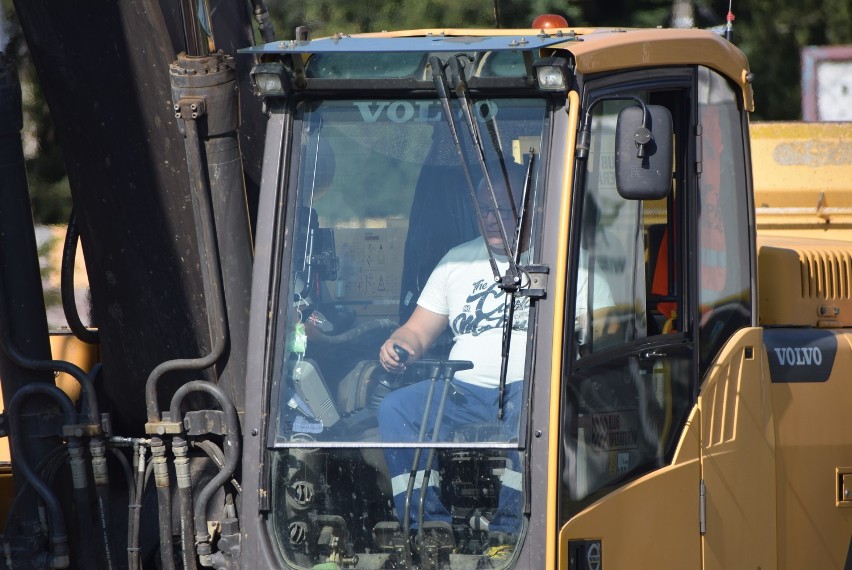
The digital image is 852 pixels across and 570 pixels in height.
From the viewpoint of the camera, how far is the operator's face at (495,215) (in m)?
3.32

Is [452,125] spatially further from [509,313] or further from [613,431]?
[613,431]

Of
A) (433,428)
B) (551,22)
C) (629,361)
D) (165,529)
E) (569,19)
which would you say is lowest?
(165,529)

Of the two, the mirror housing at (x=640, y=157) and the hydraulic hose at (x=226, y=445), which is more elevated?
the mirror housing at (x=640, y=157)

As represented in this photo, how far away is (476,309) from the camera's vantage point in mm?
3396

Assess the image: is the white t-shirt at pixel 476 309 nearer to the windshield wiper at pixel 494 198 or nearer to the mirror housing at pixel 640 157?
the windshield wiper at pixel 494 198

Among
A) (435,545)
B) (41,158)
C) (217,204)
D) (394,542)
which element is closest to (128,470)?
(217,204)

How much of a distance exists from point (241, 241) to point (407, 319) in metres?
0.68

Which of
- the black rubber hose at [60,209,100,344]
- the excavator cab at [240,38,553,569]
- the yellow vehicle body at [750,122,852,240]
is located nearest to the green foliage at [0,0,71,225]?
the black rubber hose at [60,209,100,344]

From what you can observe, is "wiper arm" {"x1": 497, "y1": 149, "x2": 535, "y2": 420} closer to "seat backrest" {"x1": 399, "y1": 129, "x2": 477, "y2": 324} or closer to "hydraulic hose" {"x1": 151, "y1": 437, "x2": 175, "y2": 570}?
"seat backrest" {"x1": 399, "y1": 129, "x2": 477, "y2": 324}

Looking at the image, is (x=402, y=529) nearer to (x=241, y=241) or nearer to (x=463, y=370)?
(x=463, y=370)

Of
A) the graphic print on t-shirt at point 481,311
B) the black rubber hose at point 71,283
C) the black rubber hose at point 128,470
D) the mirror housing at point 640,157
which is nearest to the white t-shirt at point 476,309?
the graphic print on t-shirt at point 481,311

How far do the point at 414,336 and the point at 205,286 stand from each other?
2.56 ft

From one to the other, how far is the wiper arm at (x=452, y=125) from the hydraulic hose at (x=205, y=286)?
2.62 feet

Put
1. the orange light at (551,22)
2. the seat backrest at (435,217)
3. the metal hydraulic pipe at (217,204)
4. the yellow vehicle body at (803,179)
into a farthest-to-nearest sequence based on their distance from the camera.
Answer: the yellow vehicle body at (803,179) < the orange light at (551,22) < the metal hydraulic pipe at (217,204) < the seat backrest at (435,217)
